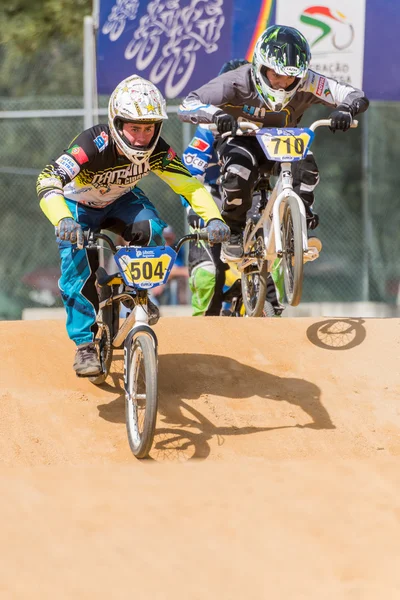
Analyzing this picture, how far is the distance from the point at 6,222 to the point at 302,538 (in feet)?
35.8

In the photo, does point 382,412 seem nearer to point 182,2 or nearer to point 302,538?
point 302,538

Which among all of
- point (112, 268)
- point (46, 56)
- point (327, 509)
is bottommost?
point (112, 268)

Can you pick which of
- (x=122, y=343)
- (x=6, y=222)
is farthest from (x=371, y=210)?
(x=122, y=343)

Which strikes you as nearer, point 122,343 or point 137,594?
point 137,594

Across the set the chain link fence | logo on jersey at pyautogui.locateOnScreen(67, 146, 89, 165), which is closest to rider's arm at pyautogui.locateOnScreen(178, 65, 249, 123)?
logo on jersey at pyautogui.locateOnScreen(67, 146, 89, 165)

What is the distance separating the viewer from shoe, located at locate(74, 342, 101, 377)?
6.81m

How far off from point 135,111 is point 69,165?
0.60 meters

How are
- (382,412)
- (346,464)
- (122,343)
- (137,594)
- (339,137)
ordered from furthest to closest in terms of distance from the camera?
(339,137) < (382,412) < (122,343) < (346,464) < (137,594)

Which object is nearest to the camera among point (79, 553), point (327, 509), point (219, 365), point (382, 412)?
point (79, 553)

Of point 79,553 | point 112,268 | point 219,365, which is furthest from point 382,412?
point 112,268

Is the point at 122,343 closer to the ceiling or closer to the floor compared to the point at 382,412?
closer to the ceiling

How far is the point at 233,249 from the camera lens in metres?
8.82

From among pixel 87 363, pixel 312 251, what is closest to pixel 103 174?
pixel 87 363

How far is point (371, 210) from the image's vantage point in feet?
47.9
